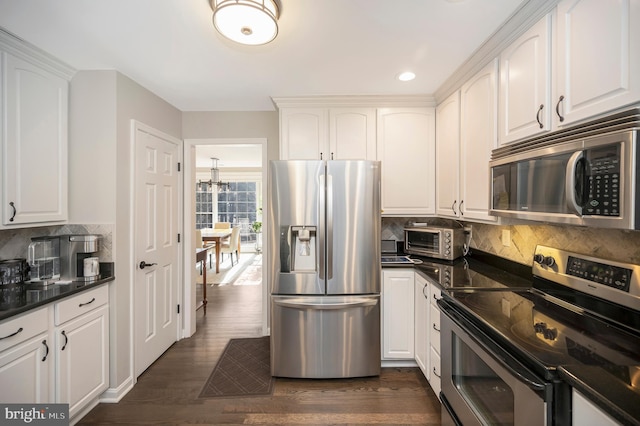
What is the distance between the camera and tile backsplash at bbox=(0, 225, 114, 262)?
194 centimetres

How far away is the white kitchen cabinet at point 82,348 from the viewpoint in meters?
1.68

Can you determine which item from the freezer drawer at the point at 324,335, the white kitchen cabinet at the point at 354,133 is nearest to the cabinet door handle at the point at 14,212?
the freezer drawer at the point at 324,335

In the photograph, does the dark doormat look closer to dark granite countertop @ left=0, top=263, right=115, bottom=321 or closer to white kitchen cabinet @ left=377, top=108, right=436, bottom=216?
dark granite countertop @ left=0, top=263, right=115, bottom=321

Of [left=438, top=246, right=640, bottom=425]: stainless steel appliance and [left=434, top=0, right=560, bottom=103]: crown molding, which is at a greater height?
[left=434, top=0, right=560, bottom=103]: crown molding

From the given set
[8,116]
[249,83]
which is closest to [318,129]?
[249,83]

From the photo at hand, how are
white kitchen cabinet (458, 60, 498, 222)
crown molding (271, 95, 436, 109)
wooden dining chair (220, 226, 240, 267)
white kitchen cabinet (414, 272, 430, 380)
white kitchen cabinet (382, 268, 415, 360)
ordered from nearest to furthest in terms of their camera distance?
white kitchen cabinet (458, 60, 498, 222) → white kitchen cabinet (414, 272, 430, 380) → white kitchen cabinet (382, 268, 415, 360) → crown molding (271, 95, 436, 109) → wooden dining chair (220, 226, 240, 267)

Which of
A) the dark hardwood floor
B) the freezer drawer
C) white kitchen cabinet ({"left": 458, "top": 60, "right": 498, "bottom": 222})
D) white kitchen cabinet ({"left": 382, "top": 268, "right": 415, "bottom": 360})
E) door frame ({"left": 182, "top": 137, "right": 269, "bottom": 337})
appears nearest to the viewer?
white kitchen cabinet ({"left": 458, "top": 60, "right": 498, "bottom": 222})

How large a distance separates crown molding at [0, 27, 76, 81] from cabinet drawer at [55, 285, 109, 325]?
1548mm

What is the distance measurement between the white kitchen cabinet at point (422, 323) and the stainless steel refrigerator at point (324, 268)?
339 mm

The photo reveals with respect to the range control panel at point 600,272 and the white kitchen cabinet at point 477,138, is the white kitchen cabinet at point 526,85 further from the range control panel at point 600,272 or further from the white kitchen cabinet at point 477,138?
the range control panel at point 600,272

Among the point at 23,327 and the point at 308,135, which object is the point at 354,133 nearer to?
the point at 308,135

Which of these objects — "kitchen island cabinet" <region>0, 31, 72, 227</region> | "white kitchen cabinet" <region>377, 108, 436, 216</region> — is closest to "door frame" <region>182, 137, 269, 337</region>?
"kitchen island cabinet" <region>0, 31, 72, 227</region>

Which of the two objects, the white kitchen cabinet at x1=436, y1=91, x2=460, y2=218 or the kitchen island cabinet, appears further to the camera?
the white kitchen cabinet at x1=436, y1=91, x2=460, y2=218

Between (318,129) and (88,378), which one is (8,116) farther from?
(318,129)
